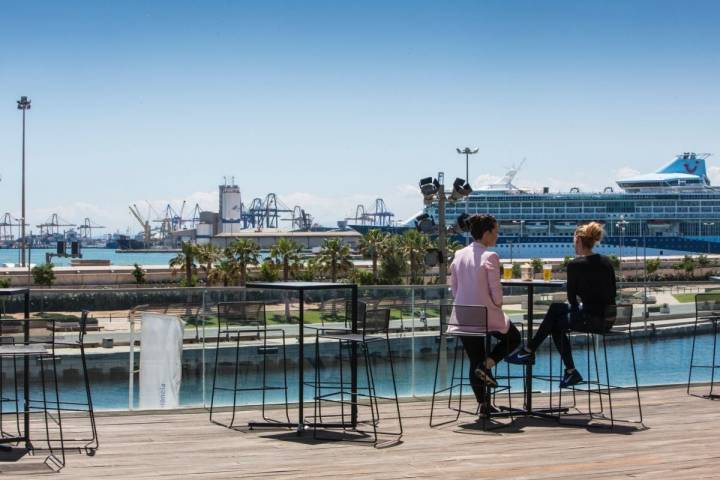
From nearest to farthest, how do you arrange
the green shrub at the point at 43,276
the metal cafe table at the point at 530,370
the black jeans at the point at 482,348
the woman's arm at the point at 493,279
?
the woman's arm at the point at 493,279, the black jeans at the point at 482,348, the metal cafe table at the point at 530,370, the green shrub at the point at 43,276

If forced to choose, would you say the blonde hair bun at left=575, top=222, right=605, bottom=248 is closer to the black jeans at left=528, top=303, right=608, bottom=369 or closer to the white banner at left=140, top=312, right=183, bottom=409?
the black jeans at left=528, top=303, right=608, bottom=369

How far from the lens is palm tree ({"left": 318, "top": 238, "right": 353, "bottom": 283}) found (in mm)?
53406

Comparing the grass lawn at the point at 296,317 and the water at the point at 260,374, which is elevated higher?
the grass lawn at the point at 296,317

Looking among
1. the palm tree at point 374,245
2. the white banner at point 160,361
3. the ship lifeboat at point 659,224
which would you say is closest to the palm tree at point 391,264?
the palm tree at point 374,245

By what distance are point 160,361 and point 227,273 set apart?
1823 inches

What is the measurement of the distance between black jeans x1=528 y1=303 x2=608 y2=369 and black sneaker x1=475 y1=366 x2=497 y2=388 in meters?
0.37

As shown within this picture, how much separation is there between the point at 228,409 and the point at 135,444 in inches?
56.5

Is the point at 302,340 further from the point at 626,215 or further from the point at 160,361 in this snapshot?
the point at 626,215

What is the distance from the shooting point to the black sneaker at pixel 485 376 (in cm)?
638

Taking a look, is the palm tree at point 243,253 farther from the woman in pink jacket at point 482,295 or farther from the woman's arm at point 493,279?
the woman's arm at point 493,279

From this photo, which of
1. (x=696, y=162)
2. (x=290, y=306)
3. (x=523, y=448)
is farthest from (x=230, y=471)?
(x=696, y=162)

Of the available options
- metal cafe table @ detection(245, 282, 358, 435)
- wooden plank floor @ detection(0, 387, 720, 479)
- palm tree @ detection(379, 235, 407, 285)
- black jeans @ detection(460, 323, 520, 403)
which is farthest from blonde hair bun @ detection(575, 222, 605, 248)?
palm tree @ detection(379, 235, 407, 285)

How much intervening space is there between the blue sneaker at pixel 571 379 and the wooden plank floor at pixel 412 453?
0.29 m

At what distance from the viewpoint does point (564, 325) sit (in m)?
6.55
